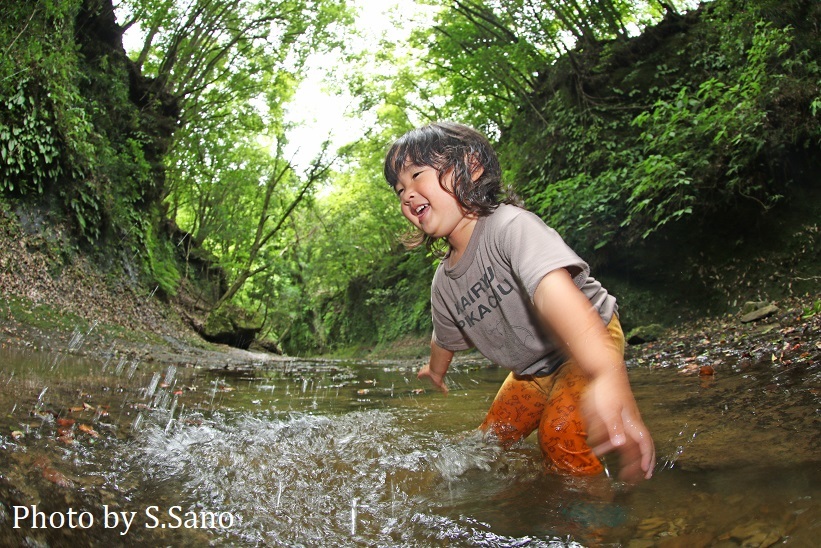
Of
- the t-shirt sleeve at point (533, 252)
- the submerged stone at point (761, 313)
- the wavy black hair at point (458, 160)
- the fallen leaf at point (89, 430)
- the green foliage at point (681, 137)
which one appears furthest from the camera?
the green foliage at point (681, 137)

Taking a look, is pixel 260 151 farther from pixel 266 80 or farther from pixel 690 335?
pixel 690 335

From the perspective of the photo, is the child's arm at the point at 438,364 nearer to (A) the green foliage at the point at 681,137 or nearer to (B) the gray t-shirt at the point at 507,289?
(B) the gray t-shirt at the point at 507,289

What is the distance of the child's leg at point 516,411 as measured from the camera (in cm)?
261

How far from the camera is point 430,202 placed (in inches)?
94.7

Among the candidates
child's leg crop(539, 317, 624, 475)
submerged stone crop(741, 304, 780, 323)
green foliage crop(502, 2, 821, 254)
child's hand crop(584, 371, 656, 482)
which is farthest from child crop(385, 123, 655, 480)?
green foliage crop(502, 2, 821, 254)

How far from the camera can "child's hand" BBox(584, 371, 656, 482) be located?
1.54 metres

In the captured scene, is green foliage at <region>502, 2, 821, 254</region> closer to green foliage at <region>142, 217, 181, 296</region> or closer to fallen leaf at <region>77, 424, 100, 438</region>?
fallen leaf at <region>77, 424, 100, 438</region>

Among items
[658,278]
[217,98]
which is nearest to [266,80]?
[217,98]

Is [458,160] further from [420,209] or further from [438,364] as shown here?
[438,364]

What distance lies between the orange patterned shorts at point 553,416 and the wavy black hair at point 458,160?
820 millimetres

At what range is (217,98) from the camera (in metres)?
18.2

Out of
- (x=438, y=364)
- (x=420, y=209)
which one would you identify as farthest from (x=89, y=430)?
(x=420, y=209)

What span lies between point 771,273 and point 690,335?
1.34 m

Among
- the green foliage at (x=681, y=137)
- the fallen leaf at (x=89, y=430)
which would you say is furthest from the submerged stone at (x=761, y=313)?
the fallen leaf at (x=89, y=430)
